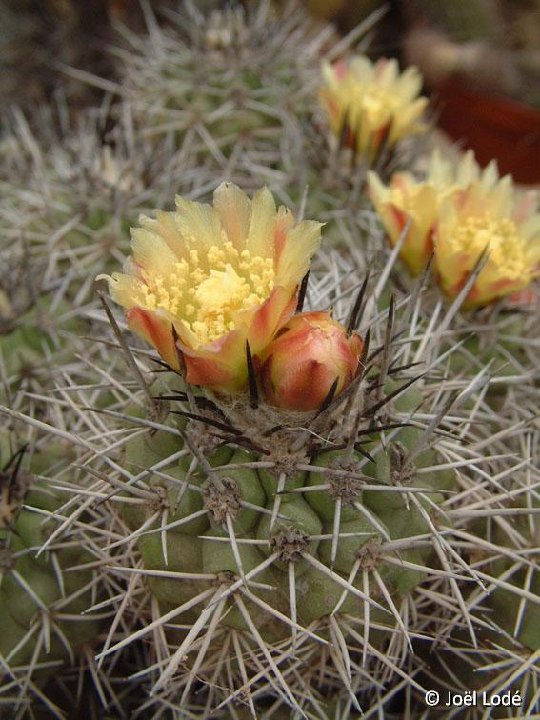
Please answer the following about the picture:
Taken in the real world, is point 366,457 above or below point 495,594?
above

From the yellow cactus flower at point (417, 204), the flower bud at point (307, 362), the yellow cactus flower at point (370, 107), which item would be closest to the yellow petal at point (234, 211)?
the flower bud at point (307, 362)

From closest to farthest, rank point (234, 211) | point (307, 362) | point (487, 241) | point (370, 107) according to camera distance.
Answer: point (307, 362), point (234, 211), point (487, 241), point (370, 107)

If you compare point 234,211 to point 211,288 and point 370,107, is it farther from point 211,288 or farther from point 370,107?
point 370,107

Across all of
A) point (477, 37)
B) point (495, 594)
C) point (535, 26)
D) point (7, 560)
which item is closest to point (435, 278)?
point (495, 594)

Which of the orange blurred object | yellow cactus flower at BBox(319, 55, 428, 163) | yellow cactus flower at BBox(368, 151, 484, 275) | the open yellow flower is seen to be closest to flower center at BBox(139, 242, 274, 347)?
the open yellow flower

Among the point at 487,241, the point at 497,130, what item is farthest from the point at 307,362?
the point at 497,130

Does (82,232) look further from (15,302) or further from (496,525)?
(496,525)
